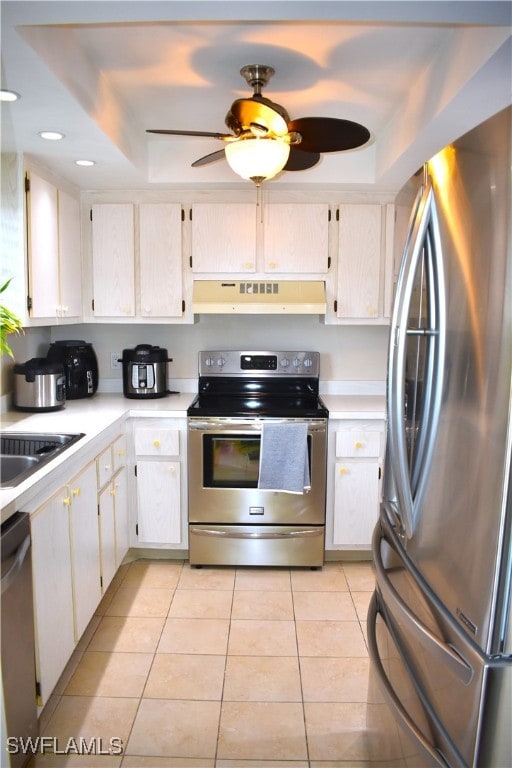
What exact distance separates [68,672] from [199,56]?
Result: 2.47 m

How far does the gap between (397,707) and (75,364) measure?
2585 mm

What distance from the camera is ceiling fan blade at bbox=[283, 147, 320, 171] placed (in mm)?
2299

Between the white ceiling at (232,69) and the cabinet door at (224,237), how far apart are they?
0.45 meters

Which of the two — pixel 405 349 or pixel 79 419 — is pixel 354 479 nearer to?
pixel 79 419

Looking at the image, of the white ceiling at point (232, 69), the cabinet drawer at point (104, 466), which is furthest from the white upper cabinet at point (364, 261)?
the cabinet drawer at point (104, 466)

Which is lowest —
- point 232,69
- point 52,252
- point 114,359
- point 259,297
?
point 114,359

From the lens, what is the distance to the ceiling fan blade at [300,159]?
230 cm

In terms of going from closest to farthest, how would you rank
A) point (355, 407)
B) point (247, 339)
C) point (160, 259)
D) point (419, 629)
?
1. point (419, 629)
2. point (355, 407)
3. point (160, 259)
4. point (247, 339)

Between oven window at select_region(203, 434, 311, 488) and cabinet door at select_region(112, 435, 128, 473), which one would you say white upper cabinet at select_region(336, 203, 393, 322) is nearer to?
oven window at select_region(203, 434, 311, 488)

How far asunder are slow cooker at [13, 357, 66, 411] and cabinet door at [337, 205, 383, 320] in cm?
167

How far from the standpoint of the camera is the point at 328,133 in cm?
198

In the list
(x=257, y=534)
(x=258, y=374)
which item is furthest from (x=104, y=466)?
(x=258, y=374)

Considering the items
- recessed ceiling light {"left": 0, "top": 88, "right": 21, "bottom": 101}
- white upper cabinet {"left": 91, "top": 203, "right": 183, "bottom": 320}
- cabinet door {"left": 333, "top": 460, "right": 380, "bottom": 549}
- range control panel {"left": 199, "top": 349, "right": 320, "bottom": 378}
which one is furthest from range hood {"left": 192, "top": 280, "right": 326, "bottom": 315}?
recessed ceiling light {"left": 0, "top": 88, "right": 21, "bottom": 101}

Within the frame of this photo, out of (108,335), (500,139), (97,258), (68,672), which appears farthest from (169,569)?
(500,139)
